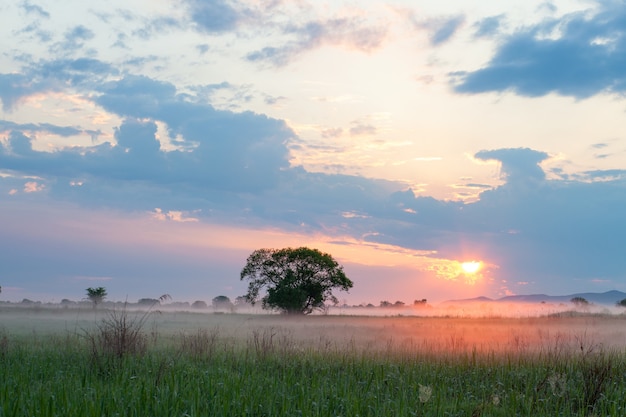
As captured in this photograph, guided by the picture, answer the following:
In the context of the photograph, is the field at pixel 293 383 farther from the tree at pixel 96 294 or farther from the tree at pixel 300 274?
the tree at pixel 96 294

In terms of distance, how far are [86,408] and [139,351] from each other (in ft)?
23.6

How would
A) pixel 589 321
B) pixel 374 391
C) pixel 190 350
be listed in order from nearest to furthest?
pixel 374 391, pixel 190 350, pixel 589 321

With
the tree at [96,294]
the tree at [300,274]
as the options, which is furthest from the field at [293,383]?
the tree at [96,294]

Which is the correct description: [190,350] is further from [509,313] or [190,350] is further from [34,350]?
[509,313]

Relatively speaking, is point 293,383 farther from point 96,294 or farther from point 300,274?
point 96,294

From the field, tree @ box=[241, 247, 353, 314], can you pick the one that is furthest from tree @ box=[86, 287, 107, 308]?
the field

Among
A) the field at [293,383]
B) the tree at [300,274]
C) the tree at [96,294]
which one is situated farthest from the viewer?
the tree at [96,294]

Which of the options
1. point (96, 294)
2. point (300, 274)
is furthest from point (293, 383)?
point (96, 294)

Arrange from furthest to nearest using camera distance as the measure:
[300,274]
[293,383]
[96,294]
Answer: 1. [96,294]
2. [300,274]
3. [293,383]

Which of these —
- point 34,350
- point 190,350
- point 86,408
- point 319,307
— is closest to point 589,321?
point 319,307

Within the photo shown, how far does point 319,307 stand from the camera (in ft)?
176

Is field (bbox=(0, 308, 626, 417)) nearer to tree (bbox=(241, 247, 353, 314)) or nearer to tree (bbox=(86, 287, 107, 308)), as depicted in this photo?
tree (bbox=(241, 247, 353, 314))

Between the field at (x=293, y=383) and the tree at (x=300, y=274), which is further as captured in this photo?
the tree at (x=300, y=274)

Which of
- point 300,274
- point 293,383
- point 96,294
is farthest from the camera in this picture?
point 96,294
